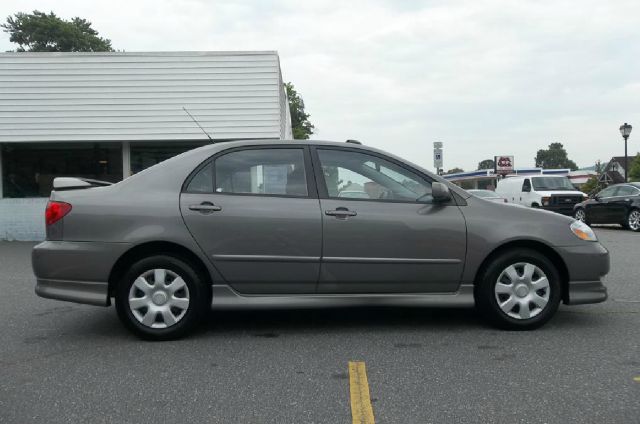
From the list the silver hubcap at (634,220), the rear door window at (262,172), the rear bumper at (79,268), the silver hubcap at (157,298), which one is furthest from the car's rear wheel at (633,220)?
the rear bumper at (79,268)

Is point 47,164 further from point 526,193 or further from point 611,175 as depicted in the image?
point 611,175

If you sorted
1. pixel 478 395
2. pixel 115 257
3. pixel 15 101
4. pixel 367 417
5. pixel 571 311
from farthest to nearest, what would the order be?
pixel 15 101 < pixel 571 311 < pixel 115 257 < pixel 478 395 < pixel 367 417

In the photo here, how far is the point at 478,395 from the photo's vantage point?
338 centimetres

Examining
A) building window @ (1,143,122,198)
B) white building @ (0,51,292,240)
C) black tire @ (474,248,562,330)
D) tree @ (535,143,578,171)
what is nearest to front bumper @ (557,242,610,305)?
black tire @ (474,248,562,330)

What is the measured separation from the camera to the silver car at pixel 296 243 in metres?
4.49

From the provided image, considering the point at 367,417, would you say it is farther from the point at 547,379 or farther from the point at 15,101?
the point at 15,101

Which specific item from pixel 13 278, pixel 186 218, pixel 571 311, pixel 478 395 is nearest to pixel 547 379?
pixel 478 395

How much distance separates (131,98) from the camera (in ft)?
43.6

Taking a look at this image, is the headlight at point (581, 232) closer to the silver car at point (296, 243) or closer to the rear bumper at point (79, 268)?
the silver car at point (296, 243)

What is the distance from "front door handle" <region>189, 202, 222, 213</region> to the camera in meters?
4.54

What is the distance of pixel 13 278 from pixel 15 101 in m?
6.89

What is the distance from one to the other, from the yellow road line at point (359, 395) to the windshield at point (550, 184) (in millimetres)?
18178

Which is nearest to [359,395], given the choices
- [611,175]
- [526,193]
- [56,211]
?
[56,211]

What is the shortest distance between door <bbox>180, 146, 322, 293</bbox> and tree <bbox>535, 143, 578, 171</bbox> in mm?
143277
